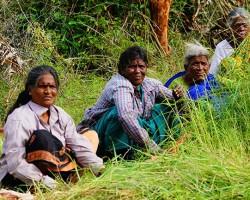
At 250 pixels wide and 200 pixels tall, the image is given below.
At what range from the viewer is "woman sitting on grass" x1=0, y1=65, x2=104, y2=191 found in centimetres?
464

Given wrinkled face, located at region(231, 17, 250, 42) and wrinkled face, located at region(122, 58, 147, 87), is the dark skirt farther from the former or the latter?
wrinkled face, located at region(231, 17, 250, 42)

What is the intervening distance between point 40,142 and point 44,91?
1.42 ft

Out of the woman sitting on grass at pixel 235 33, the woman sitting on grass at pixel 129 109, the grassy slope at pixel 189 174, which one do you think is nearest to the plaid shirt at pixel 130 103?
the woman sitting on grass at pixel 129 109

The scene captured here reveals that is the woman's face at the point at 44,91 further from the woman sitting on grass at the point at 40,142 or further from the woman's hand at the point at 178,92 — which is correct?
the woman's hand at the point at 178,92

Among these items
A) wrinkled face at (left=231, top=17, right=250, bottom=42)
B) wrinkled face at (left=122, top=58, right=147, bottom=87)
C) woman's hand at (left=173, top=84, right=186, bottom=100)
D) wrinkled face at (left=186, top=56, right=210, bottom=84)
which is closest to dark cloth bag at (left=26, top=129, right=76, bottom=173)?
wrinkled face at (left=122, top=58, right=147, bottom=87)

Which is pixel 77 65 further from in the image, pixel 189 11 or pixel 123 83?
pixel 123 83

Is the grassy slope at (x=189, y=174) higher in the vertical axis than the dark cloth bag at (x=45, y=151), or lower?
lower

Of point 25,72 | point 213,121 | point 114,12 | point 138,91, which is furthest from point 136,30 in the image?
point 213,121

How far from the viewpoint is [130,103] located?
5.54 metres

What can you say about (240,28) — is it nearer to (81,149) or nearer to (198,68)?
(198,68)

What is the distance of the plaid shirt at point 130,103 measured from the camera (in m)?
5.44

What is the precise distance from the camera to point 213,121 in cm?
528

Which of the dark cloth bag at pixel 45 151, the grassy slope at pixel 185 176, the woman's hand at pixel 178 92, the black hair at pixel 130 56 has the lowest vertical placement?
the grassy slope at pixel 185 176

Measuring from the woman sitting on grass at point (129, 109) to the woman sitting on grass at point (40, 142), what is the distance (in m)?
0.52
